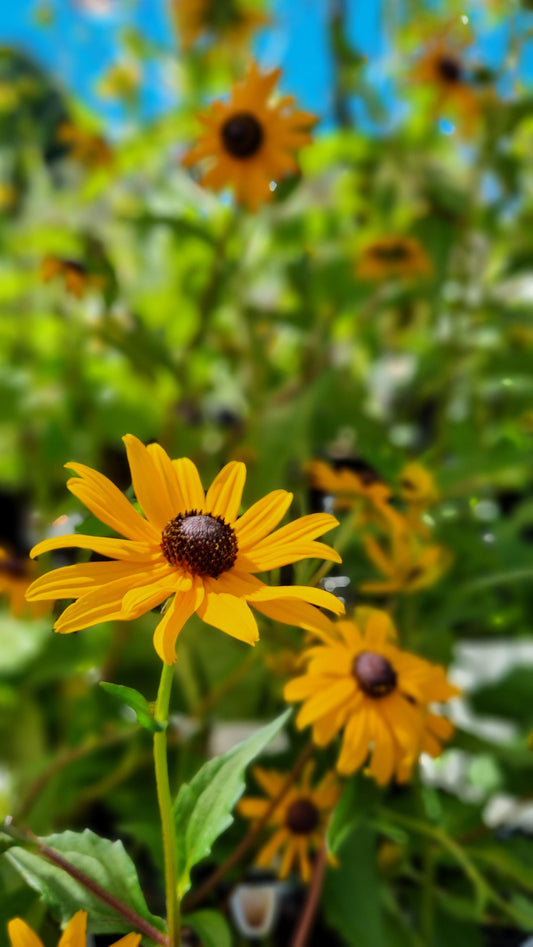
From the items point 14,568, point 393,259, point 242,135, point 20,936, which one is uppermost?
point 393,259

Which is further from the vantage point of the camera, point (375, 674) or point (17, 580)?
point (17, 580)

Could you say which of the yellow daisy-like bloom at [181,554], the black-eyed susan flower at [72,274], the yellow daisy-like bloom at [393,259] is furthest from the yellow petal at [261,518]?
the yellow daisy-like bloom at [393,259]

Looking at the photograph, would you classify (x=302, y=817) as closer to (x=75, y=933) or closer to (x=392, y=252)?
(x=75, y=933)

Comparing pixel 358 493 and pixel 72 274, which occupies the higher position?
pixel 72 274

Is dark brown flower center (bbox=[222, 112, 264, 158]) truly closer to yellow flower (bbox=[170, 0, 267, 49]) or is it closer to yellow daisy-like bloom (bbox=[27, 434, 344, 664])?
yellow daisy-like bloom (bbox=[27, 434, 344, 664])

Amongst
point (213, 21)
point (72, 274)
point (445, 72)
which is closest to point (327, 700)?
point (72, 274)

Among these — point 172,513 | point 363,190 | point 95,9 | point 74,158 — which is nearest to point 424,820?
point 172,513

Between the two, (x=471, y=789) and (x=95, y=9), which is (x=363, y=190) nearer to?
(x=95, y=9)
